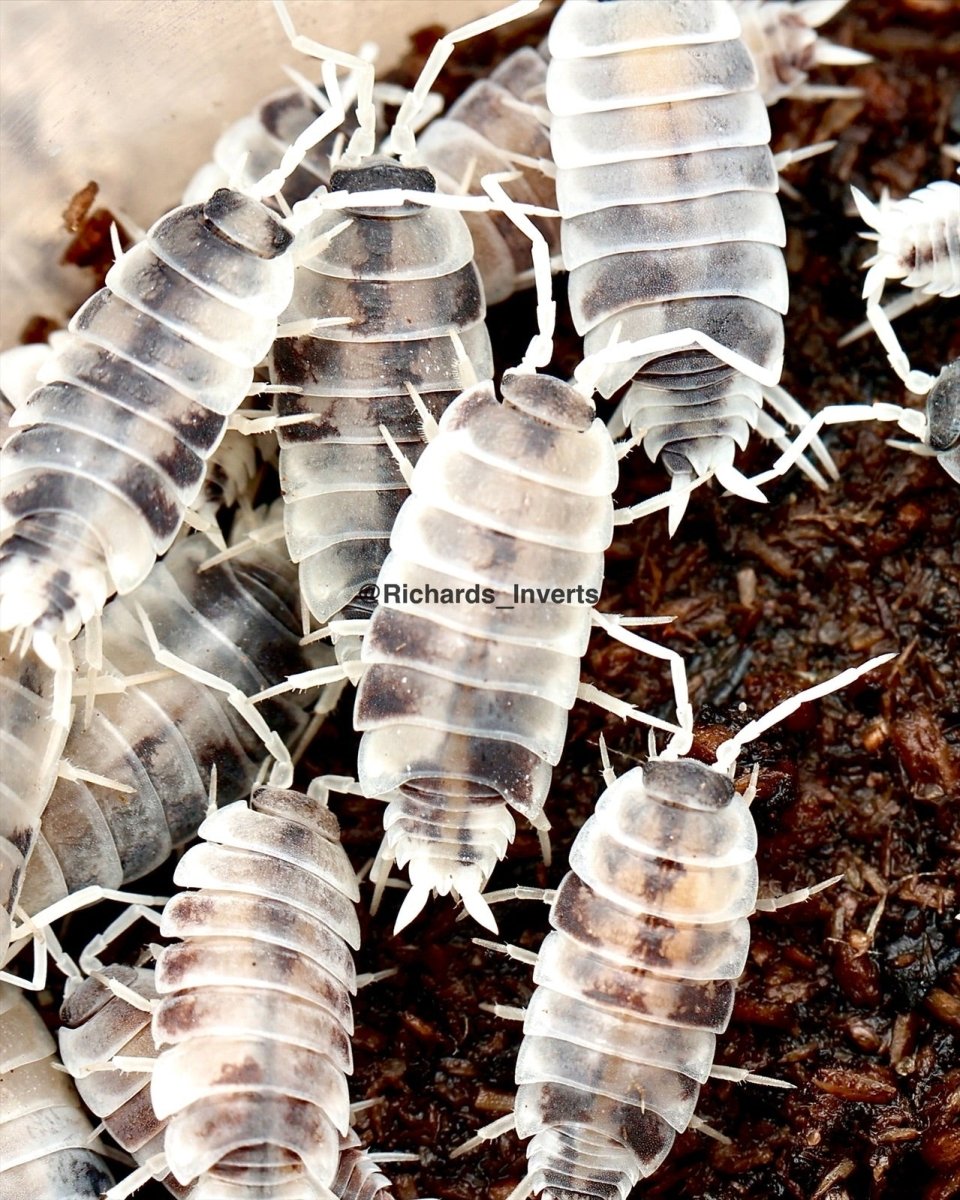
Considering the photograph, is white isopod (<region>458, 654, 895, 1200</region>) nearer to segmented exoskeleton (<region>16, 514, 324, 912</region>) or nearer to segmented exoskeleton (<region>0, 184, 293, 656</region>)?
segmented exoskeleton (<region>16, 514, 324, 912</region>)

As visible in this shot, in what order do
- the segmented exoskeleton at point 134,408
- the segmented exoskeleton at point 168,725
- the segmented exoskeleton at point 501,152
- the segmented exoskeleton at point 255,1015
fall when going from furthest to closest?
the segmented exoskeleton at point 501,152, the segmented exoskeleton at point 168,725, the segmented exoskeleton at point 134,408, the segmented exoskeleton at point 255,1015

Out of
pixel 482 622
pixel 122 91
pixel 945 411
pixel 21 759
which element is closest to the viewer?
pixel 482 622

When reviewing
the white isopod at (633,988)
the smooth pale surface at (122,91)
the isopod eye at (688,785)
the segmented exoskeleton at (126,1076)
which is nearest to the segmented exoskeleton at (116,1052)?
the segmented exoskeleton at (126,1076)

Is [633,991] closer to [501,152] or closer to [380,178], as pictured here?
[380,178]

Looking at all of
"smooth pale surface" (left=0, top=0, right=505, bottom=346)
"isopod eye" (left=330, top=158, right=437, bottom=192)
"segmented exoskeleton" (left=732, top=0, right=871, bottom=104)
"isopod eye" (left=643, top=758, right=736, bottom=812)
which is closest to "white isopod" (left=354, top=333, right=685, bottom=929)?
"isopod eye" (left=643, top=758, right=736, bottom=812)

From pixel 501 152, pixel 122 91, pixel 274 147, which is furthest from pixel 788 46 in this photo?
pixel 122 91

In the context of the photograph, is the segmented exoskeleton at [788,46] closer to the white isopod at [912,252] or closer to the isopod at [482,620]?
the white isopod at [912,252]

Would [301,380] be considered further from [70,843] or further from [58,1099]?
[58,1099]
